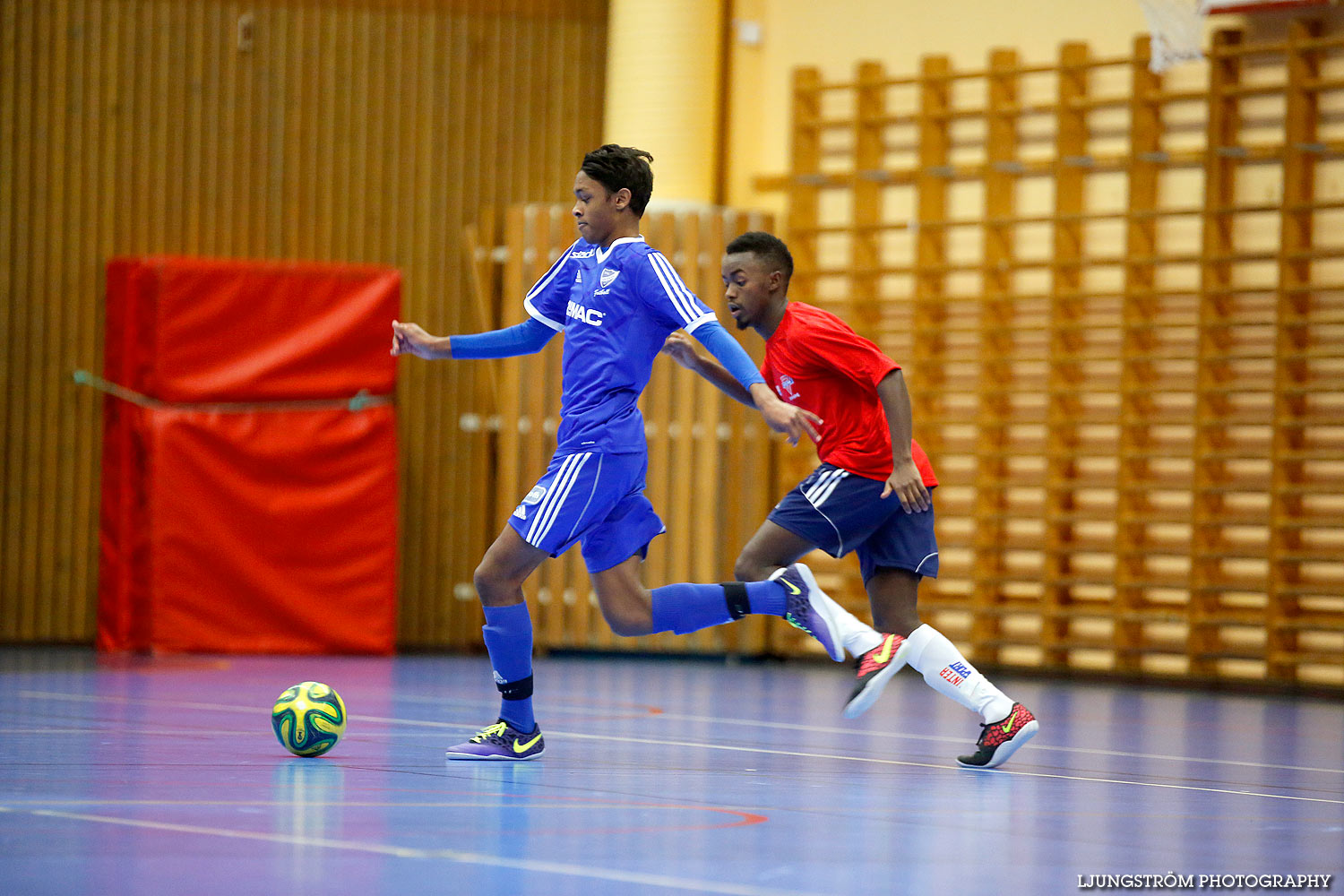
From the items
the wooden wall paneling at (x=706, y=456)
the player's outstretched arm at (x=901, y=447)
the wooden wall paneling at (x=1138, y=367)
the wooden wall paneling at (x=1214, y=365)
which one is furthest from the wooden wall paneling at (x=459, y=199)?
the player's outstretched arm at (x=901, y=447)

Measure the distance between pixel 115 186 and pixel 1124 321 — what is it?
6.38 m

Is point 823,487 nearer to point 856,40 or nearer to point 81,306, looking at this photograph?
point 856,40

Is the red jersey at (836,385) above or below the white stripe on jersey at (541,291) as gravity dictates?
below

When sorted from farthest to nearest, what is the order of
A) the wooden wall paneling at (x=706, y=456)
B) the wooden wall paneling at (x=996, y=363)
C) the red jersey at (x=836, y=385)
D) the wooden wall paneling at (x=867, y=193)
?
the wooden wall paneling at (x=867, y=193) → the wooden wall paneling at (x=706, y=456) → the wooden wall paneling at (x=996, y=363) → the red jersey at (x=836, y=385)

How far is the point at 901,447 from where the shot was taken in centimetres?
483

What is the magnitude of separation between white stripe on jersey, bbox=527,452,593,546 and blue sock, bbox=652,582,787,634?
44cm

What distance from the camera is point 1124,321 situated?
30.9 ft

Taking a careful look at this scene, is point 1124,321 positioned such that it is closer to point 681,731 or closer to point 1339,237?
point 1339,237

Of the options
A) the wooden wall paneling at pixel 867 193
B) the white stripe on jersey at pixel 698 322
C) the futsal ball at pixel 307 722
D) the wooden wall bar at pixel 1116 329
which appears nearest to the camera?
the white stripe on jersey at pixel 698 322

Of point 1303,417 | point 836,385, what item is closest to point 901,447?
point 836,385

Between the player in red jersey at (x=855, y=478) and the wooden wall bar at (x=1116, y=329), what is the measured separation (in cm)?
457

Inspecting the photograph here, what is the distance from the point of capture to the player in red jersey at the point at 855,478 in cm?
486

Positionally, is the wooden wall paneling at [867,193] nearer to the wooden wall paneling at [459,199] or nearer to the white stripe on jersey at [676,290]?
the wooden wall paneling at [459,199]

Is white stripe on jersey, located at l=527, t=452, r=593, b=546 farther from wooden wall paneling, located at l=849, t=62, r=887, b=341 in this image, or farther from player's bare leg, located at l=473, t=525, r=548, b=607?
wooden wall paneling, located at l=849, t=62, r=887, b=341
